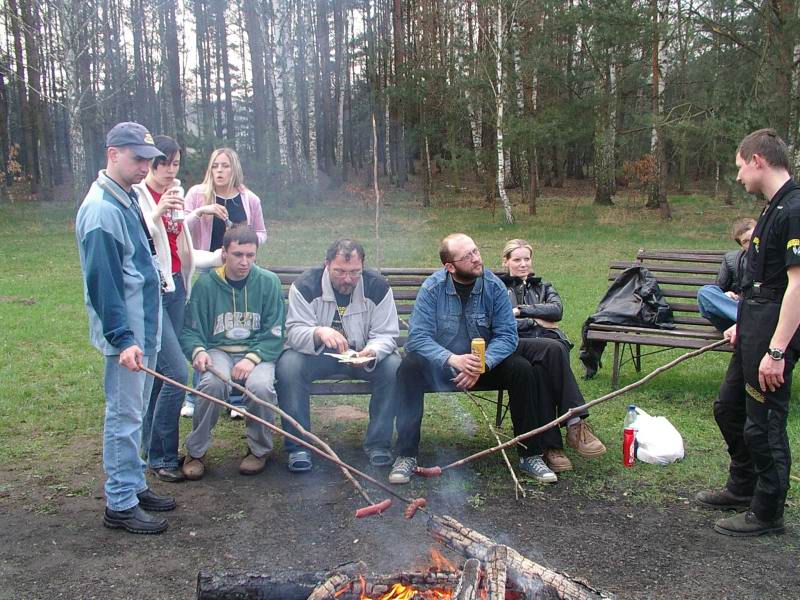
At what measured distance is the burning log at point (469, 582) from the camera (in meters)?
2.62

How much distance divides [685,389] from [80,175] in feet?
57.1

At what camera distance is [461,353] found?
4.79m

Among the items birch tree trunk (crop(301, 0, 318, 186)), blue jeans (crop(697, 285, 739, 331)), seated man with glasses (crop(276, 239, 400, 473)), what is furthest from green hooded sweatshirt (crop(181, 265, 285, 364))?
birch tree trunk (crop(301, 0, 318, 186))

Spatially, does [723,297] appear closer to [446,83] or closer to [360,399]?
[360,399]

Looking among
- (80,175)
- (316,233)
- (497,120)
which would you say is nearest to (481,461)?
(316,233)

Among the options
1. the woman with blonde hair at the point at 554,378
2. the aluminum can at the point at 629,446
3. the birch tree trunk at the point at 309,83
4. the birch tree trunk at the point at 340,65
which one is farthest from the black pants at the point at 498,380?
the birch tree trunk at the point at 340,65

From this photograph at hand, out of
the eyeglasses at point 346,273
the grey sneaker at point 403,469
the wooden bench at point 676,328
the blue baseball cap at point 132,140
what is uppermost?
the blue baseball cap at point 132,140

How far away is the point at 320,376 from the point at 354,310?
47 centimetres

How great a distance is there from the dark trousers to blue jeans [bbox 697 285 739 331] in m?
1.66

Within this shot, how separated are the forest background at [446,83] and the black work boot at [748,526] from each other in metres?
15.2

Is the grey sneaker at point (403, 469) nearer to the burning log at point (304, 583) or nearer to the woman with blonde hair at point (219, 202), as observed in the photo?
the woman with blonde hair at point (219, 202)

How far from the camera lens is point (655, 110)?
779 inches

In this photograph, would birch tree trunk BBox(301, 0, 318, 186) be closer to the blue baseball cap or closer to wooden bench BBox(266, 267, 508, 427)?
wooden bench BBox(266, 267, 508, 427)

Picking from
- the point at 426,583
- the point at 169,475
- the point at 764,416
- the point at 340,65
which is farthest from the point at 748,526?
the point at 340,65
